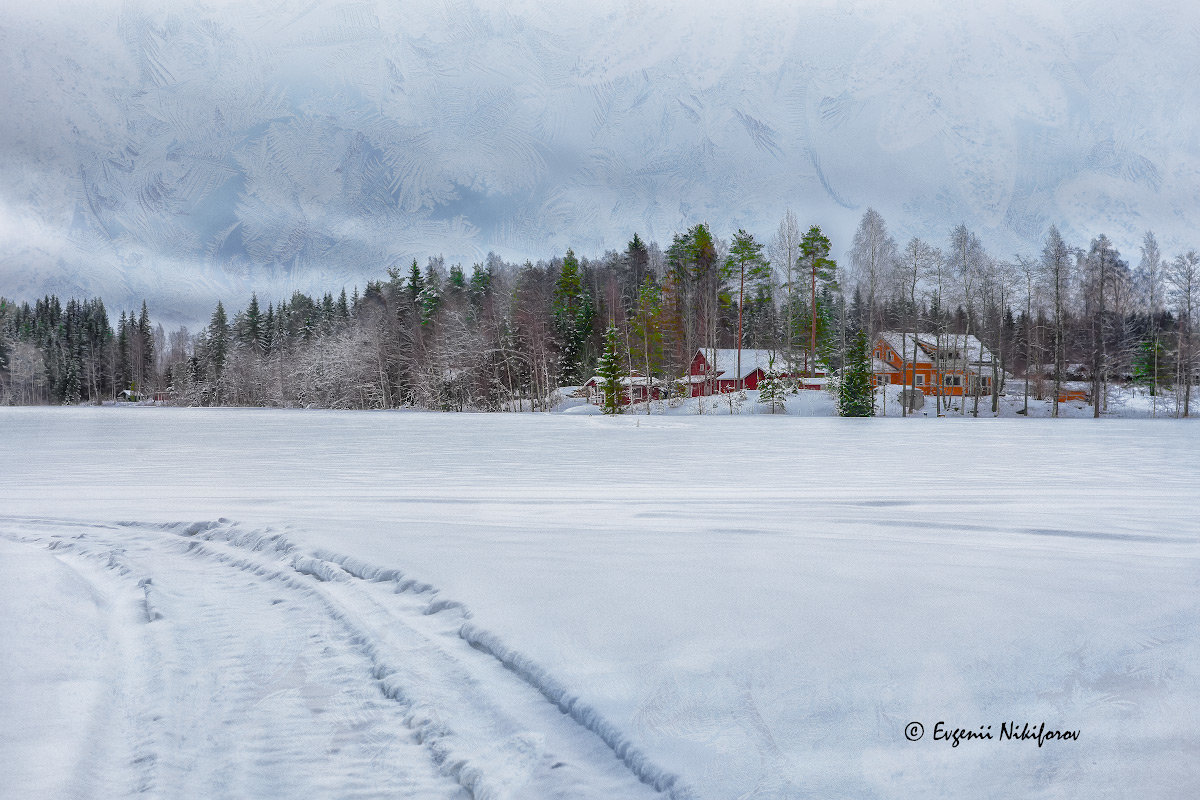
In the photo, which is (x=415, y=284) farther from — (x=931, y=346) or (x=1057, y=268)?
(x=1057, y=268)

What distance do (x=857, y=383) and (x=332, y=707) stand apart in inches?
1491

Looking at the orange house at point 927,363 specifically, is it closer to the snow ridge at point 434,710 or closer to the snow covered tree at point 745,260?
the snow covered tree at point 745,260

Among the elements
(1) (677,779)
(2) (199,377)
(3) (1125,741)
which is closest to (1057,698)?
(3) (1125,741)


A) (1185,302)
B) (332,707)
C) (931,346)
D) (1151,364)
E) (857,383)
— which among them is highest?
(1185,302)

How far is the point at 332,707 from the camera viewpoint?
3.13 meters

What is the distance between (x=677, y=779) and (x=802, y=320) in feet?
171

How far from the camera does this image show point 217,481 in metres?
10.7

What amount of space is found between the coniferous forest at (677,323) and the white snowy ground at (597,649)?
3442cm

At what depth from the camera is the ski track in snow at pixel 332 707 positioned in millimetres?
2578

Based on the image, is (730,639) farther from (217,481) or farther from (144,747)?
(217,481)

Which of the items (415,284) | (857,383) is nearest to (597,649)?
(857,383)

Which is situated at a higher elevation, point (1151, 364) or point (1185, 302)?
point (1185, 302)

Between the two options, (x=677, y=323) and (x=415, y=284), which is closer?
(x=677, y=323)

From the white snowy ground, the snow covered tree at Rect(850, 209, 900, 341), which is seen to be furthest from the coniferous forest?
the white snowy ground
